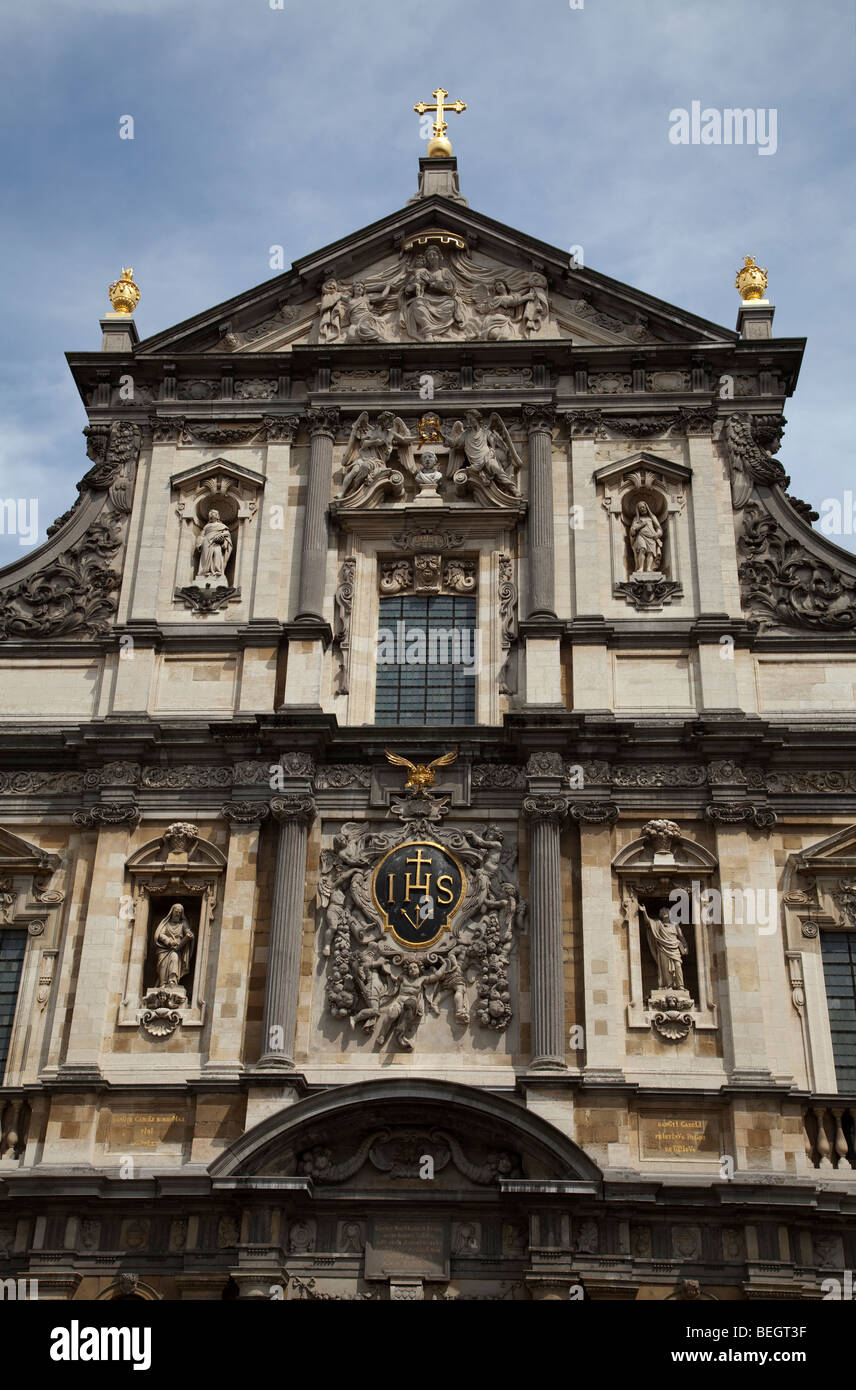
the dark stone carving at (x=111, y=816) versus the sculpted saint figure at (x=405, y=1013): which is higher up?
the dark stone carving at (x=111, y=816)

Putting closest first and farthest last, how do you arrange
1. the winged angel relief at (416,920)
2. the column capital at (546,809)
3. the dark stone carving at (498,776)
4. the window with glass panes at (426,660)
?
the winged angel relief at (416,920) → the column capital at (546,809) → the dark stone carving at (498,776) → the window with glass panes at (426,660)

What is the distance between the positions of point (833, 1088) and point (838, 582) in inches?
268

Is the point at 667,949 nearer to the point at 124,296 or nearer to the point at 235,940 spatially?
the point at 235,940

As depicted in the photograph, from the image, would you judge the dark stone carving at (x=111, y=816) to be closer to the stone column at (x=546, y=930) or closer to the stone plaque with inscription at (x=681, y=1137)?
the stone column at (x=546, y=930)

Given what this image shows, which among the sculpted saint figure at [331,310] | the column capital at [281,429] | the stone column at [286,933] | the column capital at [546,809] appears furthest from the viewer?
the sculpted saint figure at [331,310]

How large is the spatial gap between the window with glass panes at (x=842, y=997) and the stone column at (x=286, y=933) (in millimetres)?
6238

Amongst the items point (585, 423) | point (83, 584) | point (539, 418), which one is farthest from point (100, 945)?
point (585, 423)

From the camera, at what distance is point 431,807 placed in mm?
19047

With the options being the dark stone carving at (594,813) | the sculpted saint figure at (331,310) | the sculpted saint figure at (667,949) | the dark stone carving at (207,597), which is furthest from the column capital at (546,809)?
the sculpted saint figure at (331,310)

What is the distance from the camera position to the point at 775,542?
20953 mm

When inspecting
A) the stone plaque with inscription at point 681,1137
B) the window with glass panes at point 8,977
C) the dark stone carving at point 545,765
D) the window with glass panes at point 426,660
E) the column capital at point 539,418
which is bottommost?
the stone plaque with inscription at point 681,1137

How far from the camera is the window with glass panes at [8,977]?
18392 mm

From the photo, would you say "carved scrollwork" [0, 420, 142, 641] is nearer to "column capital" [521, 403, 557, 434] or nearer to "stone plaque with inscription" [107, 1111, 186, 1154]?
A: "column capital" [521, 403, 557, 434]
